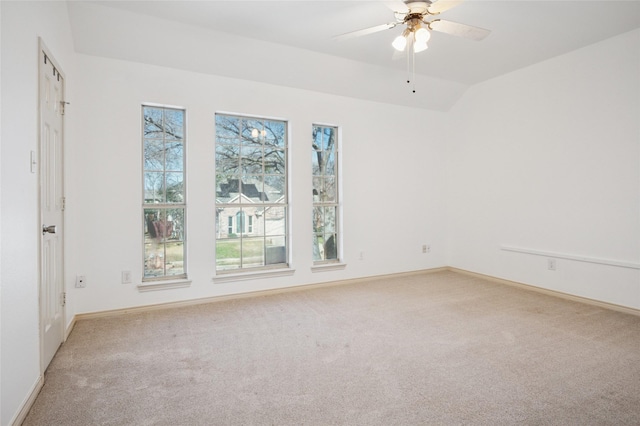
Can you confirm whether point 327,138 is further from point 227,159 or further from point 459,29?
point 459,29

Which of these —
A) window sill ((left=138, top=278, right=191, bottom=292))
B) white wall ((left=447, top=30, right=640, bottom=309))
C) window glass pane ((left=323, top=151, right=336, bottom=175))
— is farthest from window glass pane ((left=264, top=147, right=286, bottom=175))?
white wall ((left=447, top=30, right=640, bottom=309))

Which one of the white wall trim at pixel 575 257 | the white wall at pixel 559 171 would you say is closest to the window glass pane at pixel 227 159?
the white wall at pixel 559 171

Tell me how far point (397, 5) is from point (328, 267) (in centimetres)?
303

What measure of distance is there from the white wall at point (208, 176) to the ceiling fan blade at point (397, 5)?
1.98 metres

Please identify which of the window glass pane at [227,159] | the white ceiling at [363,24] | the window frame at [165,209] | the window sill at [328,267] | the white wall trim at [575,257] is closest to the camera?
the white ceiling at [363,24]

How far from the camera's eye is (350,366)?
2.30 m

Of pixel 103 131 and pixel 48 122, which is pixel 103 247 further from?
pixel 48 122

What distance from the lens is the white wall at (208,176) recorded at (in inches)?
128

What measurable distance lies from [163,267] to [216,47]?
2.33m

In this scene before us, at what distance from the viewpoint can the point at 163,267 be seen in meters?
3.66

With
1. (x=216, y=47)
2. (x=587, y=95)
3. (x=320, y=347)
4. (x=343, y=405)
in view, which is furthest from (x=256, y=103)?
(x=587, y=95)

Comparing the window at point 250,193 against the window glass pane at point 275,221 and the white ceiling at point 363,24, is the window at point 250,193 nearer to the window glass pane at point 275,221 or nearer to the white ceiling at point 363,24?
the window glass pane at point 275,221

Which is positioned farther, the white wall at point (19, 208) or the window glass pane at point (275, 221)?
the window glass pane at point (275, 221)

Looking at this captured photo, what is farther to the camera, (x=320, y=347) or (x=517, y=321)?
(x=517, y=321)
